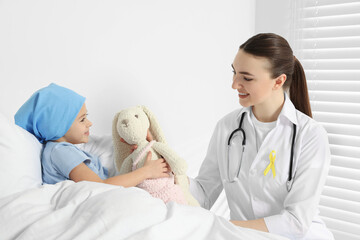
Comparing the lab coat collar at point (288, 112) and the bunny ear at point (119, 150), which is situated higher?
the lab coat collar at point (288, 112)

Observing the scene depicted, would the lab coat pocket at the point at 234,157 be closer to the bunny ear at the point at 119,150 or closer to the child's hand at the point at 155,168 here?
the child's hand at the point at 155,168

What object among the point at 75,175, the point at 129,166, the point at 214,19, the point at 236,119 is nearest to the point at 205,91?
the point at 214,19

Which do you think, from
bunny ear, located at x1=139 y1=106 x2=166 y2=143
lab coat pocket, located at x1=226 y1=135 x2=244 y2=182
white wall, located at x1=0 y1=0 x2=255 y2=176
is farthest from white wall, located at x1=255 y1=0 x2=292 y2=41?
bunny ear, located at x1=139 y1=106 x2=166 y2=143

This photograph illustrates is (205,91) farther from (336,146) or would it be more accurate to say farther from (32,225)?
(32,225)

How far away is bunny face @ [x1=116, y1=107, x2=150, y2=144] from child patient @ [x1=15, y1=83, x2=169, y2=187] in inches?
5.0

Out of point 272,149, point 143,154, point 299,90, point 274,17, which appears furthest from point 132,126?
point 274,17

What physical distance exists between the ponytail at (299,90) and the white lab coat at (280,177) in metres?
0.09

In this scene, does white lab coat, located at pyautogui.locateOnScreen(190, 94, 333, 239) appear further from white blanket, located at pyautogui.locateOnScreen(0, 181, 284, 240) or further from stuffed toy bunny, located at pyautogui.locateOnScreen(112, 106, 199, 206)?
white blanket, located at pyautogui.locateOnScreen(0, 181, 284, 240)

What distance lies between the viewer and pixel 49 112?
1.14 m

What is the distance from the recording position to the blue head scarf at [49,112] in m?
1.13

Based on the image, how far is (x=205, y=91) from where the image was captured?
84.9 inches

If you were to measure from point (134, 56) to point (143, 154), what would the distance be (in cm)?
54

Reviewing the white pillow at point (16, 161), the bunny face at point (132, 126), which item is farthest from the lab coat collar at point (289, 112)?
the white pillow at point (16, 161)

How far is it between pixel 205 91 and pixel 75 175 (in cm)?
120
